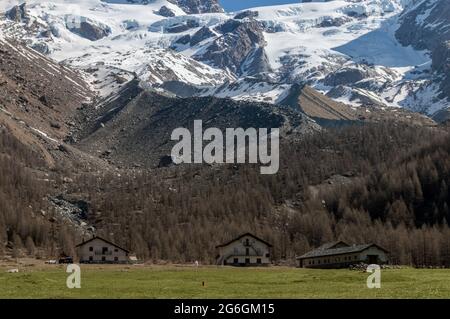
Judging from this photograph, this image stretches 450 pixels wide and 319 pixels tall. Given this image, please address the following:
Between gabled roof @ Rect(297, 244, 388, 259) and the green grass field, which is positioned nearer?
the green grass field

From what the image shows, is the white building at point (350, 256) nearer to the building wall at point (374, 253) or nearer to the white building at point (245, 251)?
the building wall at point (374, 253)

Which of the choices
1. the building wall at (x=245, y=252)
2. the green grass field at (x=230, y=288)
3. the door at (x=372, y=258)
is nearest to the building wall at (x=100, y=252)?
the building wall at (x=245, y=252)

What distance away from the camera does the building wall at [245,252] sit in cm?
16950

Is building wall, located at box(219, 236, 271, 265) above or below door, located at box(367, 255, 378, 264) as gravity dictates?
above

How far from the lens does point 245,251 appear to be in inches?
6747

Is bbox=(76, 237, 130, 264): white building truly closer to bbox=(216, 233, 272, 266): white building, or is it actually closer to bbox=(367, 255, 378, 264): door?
bbox=(216, 233, 272, 266): white building

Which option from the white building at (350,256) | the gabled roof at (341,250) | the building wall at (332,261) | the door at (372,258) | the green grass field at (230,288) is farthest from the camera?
the gabled roof at (341,250)

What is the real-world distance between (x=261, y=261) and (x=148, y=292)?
110285 mm

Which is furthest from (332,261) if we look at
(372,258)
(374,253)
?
(372,258)

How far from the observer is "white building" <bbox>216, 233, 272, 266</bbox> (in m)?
170

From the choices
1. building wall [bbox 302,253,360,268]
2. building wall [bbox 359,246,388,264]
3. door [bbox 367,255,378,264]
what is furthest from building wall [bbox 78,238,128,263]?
door [bbox 367,255,378,264]

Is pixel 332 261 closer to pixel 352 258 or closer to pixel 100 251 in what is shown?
pixel 352 258

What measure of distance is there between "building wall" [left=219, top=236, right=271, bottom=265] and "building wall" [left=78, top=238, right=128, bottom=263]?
27.3 meters
